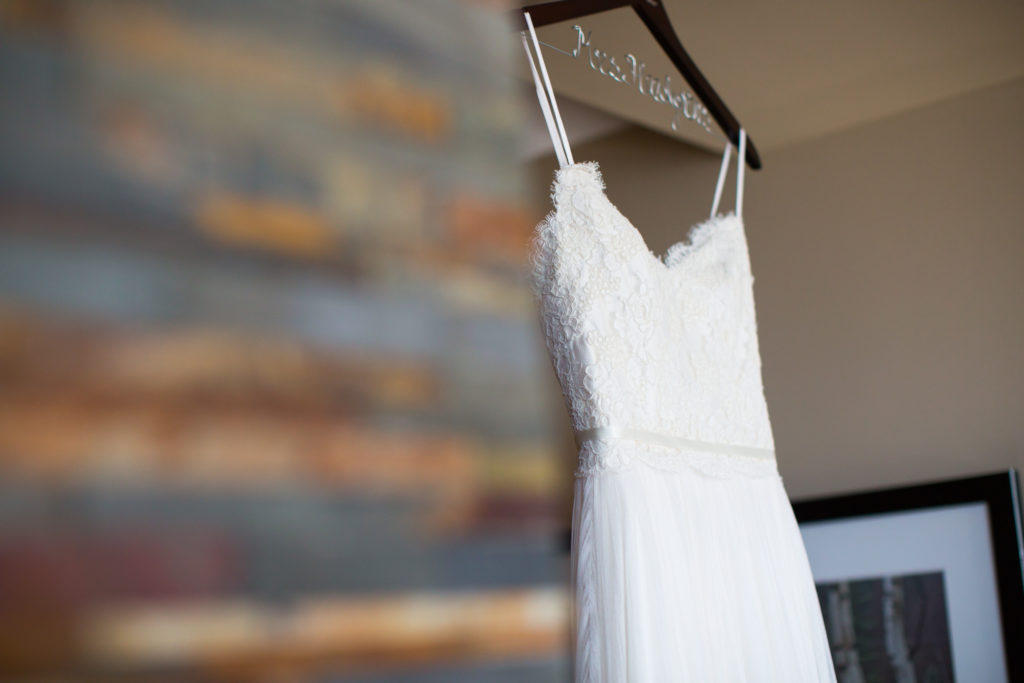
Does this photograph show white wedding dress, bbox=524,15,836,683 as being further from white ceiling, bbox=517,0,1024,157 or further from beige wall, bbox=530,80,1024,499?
beige wall, bbox=530,80,1024,499

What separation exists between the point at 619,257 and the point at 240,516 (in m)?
Answer: 1.27

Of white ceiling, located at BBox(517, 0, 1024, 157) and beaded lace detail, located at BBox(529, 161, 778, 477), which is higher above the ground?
white ceiling, located at BBox(517, 0, 1024, 157)

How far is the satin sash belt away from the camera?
1.38 metres

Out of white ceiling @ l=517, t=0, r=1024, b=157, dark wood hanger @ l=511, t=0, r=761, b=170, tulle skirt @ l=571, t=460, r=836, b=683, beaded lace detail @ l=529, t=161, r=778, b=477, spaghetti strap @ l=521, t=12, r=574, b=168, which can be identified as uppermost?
white ceiling @ l=517, t=0, r=1024, b=157

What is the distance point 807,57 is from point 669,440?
1.07 m

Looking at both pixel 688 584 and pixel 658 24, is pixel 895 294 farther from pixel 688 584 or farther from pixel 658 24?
pixel 688 584

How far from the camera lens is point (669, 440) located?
1.47 meters

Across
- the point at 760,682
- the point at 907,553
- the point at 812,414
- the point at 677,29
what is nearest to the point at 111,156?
the point at 760,682

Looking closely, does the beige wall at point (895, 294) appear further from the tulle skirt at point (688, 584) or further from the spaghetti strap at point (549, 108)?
the spaghetti strap at point (549, 108)

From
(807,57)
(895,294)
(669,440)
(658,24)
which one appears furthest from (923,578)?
(658,24)

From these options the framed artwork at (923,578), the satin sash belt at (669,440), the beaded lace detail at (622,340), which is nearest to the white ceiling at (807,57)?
the beaded lace detail at (622,340)

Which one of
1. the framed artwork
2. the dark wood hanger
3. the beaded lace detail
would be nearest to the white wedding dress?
the beaded lace detail

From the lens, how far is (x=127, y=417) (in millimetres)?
196

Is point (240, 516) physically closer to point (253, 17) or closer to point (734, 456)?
point (253, 17)
